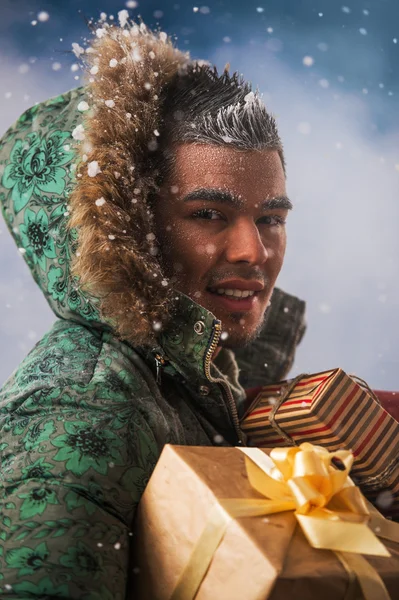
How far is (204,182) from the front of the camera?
50.8 inches

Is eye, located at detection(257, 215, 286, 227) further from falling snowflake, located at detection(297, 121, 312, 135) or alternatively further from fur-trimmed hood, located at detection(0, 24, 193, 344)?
falling snowflake, located at detection(297, 121, 312, 135)

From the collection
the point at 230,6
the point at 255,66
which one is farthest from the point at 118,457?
the point at 230,6

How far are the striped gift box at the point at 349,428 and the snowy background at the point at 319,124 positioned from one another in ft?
2.03

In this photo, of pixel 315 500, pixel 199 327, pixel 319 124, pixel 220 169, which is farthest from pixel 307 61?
pixel 315 500

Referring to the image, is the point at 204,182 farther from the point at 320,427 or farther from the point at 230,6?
the point at 230,6

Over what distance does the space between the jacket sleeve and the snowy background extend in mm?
834

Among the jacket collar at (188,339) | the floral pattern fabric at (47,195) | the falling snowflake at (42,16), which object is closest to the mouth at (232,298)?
the jacket collar at (188,339)

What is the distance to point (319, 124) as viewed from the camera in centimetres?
203

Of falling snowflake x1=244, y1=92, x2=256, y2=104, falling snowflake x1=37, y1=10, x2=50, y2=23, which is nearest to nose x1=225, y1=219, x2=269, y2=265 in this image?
falling snowflake x1=244, y1=92, x2=256, y2=104

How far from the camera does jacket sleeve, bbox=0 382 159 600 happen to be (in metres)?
0.94

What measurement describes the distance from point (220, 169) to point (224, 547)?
666mm

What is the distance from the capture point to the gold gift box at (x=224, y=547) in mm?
825

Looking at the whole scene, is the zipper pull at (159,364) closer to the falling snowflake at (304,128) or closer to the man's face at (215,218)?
the man's face at (215,218)

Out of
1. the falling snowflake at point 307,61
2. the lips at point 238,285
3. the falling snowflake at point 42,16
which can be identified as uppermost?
the falling snowflake at point 307,61
